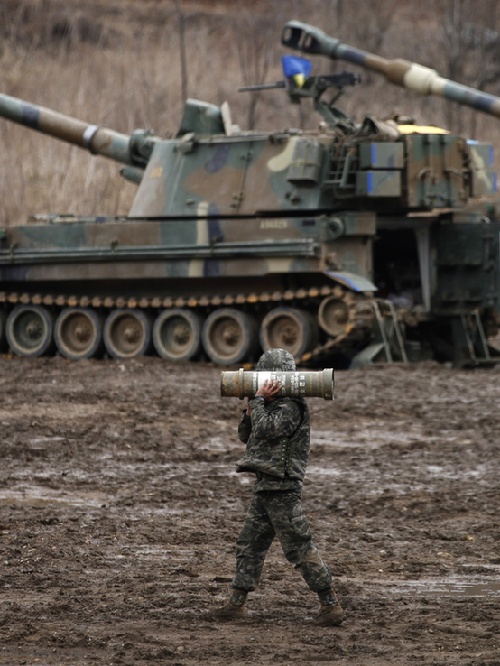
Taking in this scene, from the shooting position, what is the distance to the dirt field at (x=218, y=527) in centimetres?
615

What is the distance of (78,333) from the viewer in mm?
19734

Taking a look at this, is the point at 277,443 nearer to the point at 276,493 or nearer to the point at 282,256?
the point at 276,493

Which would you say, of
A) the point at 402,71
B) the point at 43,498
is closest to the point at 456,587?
the point at 43,498

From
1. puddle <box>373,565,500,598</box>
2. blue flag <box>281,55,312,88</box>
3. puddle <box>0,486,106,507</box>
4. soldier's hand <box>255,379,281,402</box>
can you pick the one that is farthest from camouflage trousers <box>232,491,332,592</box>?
blue flag <box>281,55,312,88</box>

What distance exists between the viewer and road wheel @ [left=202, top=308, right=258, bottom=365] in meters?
18.3

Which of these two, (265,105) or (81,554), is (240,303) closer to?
(81,554)

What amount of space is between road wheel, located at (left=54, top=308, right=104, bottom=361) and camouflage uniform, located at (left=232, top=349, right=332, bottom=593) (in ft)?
42.2

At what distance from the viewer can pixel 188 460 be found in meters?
11.4

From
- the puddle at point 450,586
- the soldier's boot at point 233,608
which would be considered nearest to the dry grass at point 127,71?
Result: the puddle at point 450,586

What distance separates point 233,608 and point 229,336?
39.7 feet

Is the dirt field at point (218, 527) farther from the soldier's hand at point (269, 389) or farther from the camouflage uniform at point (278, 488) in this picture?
the soldier's hand at point (269, 389)

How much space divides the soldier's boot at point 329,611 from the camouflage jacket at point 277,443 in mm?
493

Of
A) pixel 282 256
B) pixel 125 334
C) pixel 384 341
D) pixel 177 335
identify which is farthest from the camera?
pixel 125 334

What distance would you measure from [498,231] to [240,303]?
11.3ft
